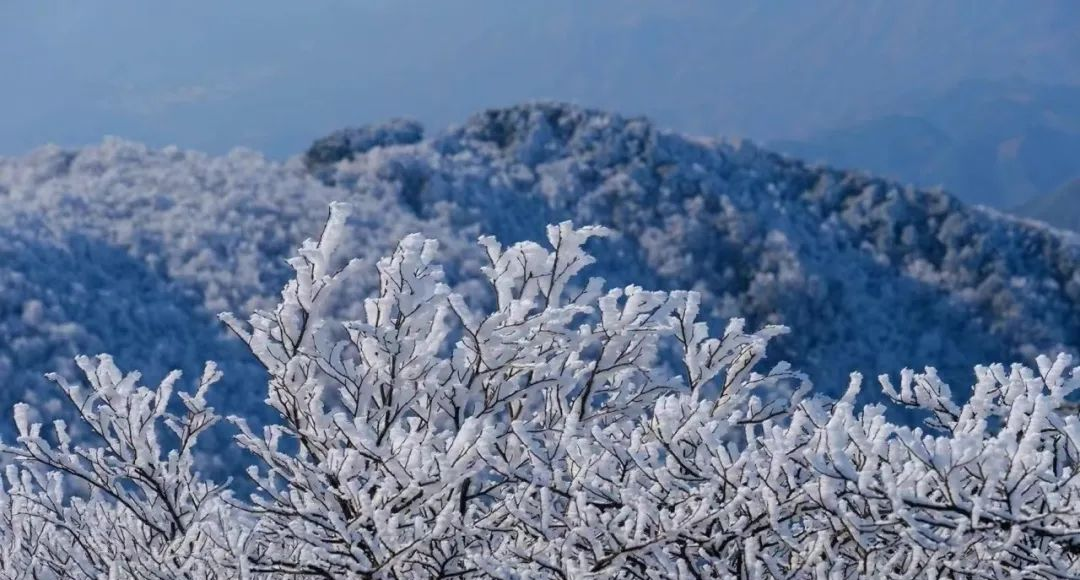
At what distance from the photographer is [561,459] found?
3107 millimetres

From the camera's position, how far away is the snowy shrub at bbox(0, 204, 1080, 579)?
2365mm

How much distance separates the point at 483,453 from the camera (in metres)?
2.52

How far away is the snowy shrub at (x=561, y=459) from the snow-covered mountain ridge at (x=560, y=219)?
67.9 ft

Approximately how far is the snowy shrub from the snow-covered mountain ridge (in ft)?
67.9

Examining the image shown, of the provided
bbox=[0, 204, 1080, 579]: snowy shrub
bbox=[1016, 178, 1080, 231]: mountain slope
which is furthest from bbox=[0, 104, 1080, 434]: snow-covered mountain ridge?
bbox=[1016, 178, 1080, 231]: mountain slope

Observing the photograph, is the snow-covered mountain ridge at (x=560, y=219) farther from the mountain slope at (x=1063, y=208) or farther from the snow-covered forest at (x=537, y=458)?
the mountain slope at (x=1063, y=208)

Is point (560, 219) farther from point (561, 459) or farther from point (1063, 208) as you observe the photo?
point (1063, 208)

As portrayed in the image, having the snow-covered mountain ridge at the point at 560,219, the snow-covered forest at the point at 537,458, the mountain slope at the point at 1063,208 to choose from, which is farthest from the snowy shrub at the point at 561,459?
the mountain slope at the point at 1063,208

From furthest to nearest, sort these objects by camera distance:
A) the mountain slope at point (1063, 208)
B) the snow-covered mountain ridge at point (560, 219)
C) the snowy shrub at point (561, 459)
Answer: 1. the mountain slope at point (1063, 208)
2. the snow-covered mountain ridge at point (560, 219)
3. the snowy shrub at point (561, 459)

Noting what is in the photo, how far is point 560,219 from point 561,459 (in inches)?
1306

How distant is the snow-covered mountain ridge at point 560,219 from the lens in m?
26.3

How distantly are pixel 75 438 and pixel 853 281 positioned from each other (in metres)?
30.3

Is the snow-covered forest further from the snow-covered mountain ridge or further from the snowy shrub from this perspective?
the snow-covered mountain ridge

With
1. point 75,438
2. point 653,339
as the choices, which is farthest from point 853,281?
point 653,339
